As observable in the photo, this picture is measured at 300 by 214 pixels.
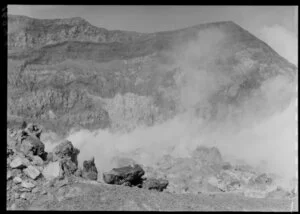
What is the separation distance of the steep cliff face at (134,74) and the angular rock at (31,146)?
5496 cm

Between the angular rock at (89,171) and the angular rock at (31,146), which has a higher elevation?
the angular rock at (31,146)

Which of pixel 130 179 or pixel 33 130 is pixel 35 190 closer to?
pixel 130 179

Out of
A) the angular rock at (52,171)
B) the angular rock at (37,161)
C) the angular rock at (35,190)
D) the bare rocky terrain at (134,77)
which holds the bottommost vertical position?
the angular rock at (35,190)

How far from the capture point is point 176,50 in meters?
90.2

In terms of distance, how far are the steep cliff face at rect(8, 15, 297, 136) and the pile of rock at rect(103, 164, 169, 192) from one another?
181 ft

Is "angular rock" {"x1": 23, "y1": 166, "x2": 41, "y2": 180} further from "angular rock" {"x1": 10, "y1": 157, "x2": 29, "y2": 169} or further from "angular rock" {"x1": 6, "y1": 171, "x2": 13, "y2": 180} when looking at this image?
"angular rock" {"x1": 6, "y1": 171, "x2": 13, "y2": 180}

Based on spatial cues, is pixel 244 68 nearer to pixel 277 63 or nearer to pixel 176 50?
pixel 277 63

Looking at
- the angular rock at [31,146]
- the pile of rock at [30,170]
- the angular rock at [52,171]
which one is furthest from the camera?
the angular rock at [31,146]

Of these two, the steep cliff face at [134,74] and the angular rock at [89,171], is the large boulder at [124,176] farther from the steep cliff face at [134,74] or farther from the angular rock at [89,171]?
the steep cliff face at [134,74]

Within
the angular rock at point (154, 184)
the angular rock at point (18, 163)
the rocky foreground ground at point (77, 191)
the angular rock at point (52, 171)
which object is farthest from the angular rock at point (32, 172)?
the angular rock at point (154, 184)

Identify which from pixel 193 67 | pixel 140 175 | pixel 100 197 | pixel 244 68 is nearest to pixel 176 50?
pixel 193 67

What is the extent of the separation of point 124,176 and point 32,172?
18.1ft

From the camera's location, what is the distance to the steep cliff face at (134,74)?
7838 cm

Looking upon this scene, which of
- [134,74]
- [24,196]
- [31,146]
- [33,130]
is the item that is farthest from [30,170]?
[134,74]
